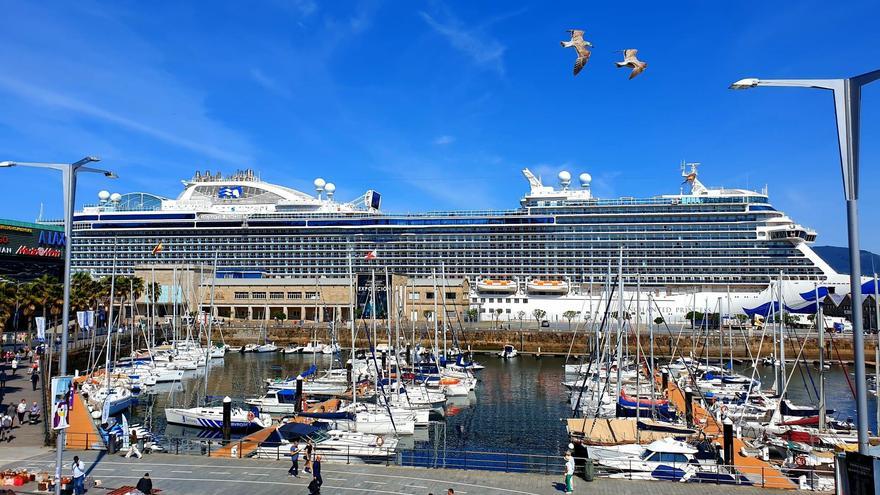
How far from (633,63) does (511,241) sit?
76660 millimetres

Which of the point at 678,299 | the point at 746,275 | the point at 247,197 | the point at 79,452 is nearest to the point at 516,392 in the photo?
the point at 79,452

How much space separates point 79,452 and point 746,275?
78820mm

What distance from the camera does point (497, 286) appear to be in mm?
83938

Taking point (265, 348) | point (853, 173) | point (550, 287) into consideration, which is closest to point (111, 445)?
point (853, 173)

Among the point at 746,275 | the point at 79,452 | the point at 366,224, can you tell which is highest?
the point at 366,224

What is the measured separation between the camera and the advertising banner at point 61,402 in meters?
14.4

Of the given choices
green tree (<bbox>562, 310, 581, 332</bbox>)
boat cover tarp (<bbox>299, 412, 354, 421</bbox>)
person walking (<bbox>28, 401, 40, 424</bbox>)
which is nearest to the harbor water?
boat cover tarp (<bbox>299, 412, 354, 421</bbox>)

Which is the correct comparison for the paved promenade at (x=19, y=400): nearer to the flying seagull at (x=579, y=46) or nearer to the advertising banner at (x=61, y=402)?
the advertising banner at (x=61, y=402)

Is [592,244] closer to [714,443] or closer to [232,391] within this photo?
[232,391]

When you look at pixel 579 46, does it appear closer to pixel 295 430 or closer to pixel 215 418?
pixel 295 430

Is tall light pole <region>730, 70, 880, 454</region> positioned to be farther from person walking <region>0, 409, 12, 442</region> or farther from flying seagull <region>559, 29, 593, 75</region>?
person walking <region>0, 409, 12, 442</region>

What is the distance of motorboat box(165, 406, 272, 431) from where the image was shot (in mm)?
29641

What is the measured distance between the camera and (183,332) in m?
75.0

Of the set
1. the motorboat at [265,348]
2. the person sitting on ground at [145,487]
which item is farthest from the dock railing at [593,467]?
the motorboat at [265,348]
